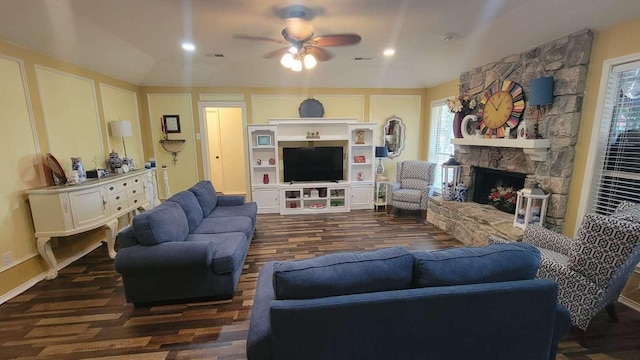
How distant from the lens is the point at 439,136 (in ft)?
18.4

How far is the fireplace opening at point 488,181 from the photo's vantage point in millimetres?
3836

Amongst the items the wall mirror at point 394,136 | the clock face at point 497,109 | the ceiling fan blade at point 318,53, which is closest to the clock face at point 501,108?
the clock face at point 497,109

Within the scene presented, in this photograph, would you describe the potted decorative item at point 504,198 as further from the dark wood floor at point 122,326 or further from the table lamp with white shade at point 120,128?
the table lamp with white shade at point 120,128

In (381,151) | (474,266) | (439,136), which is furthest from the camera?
(439,136)

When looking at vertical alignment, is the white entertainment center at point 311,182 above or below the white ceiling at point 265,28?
below

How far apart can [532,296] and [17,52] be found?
4953mm

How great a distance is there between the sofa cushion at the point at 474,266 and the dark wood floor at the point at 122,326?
972 millimetres

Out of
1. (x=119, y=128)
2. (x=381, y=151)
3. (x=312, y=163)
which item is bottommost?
(x=312, y=163)

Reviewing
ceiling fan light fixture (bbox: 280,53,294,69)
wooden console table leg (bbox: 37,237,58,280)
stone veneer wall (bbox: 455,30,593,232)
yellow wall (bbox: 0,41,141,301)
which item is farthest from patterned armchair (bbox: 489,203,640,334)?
yellow wall (bbox: 0,41,141,301)

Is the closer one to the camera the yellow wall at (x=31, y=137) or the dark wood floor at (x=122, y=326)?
the dark wood floor at (x=122, y=326)

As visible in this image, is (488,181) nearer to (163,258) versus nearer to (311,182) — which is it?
(311,182)

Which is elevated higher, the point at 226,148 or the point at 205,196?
the point at 226,148

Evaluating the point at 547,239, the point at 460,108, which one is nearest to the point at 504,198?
the point at 547,239

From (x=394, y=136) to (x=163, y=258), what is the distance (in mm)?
4934
